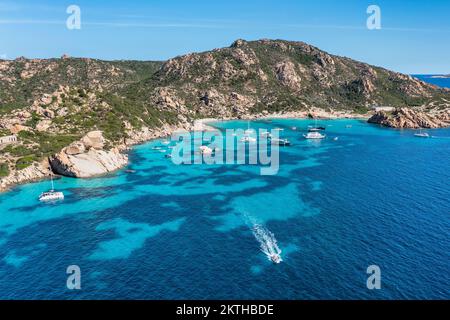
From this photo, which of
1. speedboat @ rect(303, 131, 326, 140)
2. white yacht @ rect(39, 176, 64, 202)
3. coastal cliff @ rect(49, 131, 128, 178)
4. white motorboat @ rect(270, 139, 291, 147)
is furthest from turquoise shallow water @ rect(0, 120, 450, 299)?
speedboat @ rect(303, 131, 326, 140)

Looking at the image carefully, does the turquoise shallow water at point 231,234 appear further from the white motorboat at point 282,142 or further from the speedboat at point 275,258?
the white motorboat at point 282,142

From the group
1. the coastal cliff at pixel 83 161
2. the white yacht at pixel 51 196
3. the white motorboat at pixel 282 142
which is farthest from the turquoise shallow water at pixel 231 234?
the white motorboat at pixel 282 142

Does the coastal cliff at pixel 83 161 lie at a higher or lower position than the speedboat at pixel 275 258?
higher

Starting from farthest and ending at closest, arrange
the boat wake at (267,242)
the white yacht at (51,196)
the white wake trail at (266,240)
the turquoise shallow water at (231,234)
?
1. the white yacht at (51,196)
2. the white wake trail at (266,240)
3. the boat wake at (267,242)
4. the turquoise shallow water at (231,234)

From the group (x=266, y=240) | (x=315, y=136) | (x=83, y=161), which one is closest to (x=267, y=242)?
(x=266, y=240)

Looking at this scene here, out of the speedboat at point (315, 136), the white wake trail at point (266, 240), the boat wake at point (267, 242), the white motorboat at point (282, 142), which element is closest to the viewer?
the boat wake at point (267, 242)

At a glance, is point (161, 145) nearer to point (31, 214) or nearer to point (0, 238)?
point (31, 214)

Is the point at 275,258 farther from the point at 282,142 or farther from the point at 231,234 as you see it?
the point at 282,142
